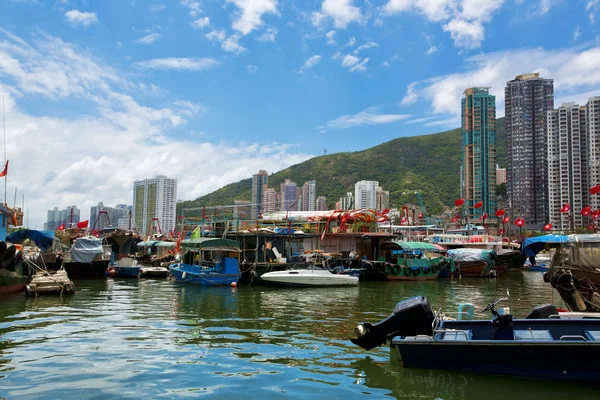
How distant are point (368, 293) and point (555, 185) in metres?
73.7

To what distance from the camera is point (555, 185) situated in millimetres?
83062

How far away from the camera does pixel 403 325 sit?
362 inches

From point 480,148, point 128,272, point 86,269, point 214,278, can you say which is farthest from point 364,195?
point 214,278

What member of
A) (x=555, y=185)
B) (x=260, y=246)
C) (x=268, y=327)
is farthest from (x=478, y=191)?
(x=268, y=327)

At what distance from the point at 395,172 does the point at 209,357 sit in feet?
437

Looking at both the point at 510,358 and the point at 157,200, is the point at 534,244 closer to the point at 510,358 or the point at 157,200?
the point at 510,358

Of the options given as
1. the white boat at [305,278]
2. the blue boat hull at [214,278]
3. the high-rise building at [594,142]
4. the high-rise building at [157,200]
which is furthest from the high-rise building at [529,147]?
the blue boat hull at [214,278]

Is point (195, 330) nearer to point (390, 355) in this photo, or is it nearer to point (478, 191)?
point (390, 355)

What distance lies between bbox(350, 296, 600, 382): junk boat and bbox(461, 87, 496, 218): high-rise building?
90168 mm

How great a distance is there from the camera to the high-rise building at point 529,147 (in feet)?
297

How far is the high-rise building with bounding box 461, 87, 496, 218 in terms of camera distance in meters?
94.8

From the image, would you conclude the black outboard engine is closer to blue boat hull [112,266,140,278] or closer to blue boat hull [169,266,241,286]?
blue boat hull [169,266,241,286]

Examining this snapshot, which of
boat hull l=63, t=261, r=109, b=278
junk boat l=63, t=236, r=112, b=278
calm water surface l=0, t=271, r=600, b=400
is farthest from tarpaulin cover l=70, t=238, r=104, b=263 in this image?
calm water surface l=0, t=271, r=600, b=400

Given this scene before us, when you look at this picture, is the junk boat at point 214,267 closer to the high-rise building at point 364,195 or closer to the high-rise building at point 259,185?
the high-rise building at point 259,185
